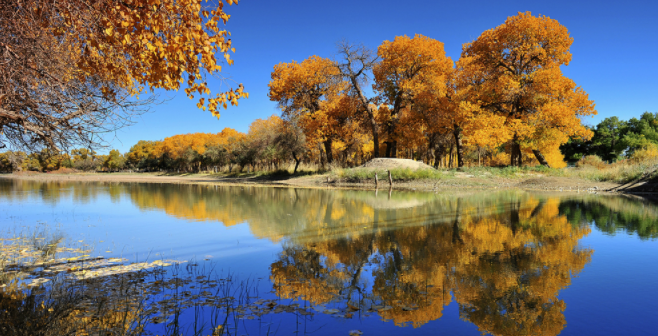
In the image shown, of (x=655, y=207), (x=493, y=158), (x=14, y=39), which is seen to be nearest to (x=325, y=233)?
(x=14, y=39)

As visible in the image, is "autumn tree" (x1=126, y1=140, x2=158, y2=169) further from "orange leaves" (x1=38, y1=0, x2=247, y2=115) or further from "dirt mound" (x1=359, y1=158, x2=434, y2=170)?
"orange leaves" (x1=38, y1=0, x2=247, y2=115)

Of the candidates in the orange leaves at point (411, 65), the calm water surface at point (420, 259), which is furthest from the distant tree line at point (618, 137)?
the calm water surface at point (420, 259)

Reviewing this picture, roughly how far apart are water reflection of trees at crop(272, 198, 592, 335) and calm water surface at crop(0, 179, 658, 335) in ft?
0.08

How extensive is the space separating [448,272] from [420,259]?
850mm

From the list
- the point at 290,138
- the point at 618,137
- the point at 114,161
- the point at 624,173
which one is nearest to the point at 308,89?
the point at 290,138

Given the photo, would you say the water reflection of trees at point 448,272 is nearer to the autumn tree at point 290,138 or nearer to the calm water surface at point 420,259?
the calm water surface at point 420,259

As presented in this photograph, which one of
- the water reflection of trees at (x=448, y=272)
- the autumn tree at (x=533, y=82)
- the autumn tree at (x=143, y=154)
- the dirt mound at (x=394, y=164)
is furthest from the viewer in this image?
the autumn tree at (x=143, y=154)

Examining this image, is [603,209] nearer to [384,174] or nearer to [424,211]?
[424,211]

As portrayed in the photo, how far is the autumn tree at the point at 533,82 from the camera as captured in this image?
27469 millimetres

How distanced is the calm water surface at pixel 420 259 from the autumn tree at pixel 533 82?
1458 cm

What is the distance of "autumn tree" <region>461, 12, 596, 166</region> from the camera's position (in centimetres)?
2747

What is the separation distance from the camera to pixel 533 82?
28.1 m

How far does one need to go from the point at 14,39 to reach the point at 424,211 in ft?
39.4

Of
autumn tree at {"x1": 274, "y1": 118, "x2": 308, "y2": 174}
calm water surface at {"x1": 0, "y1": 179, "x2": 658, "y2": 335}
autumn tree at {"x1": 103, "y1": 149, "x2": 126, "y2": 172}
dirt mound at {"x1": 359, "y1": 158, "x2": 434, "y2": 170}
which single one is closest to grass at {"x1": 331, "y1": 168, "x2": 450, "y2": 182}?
dirt mound at {"x1": 359, "y1": 158, "x2": 434, "y2": 170}
